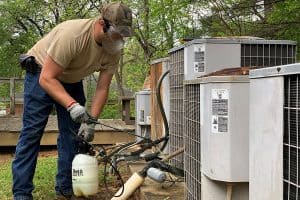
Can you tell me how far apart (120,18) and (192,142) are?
2.95ft

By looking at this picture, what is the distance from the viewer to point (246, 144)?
212cm

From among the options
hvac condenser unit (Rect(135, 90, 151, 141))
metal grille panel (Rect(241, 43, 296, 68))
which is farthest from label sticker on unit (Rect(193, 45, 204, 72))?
hvac condenser unit (Rect(135, 90, 151, 141))

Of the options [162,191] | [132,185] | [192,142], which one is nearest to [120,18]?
[192,142]

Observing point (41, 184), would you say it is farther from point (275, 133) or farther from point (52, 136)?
point (52, 136)

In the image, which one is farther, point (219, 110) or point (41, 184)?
point (41, 184)

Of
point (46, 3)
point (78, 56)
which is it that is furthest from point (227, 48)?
point (46, 3)

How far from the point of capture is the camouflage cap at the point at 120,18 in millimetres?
2912

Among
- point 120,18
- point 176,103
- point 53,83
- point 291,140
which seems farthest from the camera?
point 176,103

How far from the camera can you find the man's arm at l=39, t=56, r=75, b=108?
303 cm

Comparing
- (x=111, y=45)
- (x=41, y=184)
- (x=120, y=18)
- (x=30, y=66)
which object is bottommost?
(x=41, y=184)

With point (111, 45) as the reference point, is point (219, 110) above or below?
below

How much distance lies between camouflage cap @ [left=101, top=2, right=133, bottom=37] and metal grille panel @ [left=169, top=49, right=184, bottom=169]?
2.08ft

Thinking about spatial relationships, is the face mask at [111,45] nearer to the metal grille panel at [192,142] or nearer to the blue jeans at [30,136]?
the blue jeans at [30,136]

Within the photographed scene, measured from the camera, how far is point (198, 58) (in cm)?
312
